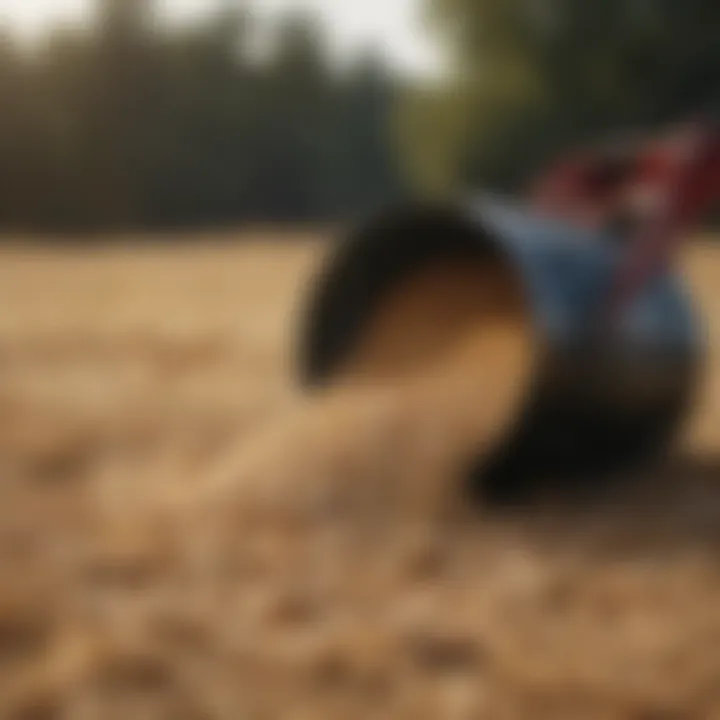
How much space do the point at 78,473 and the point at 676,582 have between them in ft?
1.84

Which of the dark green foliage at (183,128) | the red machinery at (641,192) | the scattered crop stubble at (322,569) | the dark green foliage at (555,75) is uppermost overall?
the dark green foliage at (555,75)

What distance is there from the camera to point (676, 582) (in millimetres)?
867

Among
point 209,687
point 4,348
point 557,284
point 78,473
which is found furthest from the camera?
point 4,348

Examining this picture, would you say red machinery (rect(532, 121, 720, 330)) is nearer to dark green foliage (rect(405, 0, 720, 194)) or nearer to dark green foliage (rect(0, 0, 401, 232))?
dark green foliage (rect(0, 0, 401, 232))

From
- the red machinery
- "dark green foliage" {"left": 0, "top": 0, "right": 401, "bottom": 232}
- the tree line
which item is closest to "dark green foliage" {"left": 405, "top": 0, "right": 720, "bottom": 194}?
the tree line

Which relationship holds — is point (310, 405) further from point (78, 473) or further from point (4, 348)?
point (4, 348)

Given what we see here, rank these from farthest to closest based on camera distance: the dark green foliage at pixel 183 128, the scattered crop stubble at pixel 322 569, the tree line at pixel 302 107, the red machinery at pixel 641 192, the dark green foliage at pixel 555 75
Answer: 1. the dark green foliage at pixel 555 75
2. the tree line at pixel 302 107
3. the dark green foliage at pixel 183 128
4. the red machinery at pixel 641 192
5. the scattered crop stubble at pixel 322 569

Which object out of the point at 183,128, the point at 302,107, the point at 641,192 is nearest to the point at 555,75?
the point at 302,107

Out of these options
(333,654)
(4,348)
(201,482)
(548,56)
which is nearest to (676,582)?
(333,654)

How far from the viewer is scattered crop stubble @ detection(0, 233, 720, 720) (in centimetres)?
67

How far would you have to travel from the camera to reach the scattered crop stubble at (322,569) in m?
0.67

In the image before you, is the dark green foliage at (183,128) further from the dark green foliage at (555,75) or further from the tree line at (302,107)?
the dark green foliage at (555,75)

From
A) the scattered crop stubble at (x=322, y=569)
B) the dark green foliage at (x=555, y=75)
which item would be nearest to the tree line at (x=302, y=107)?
the dark green foliage at (x=555, y=75)

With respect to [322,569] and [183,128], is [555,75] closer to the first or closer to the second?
[183,128]
